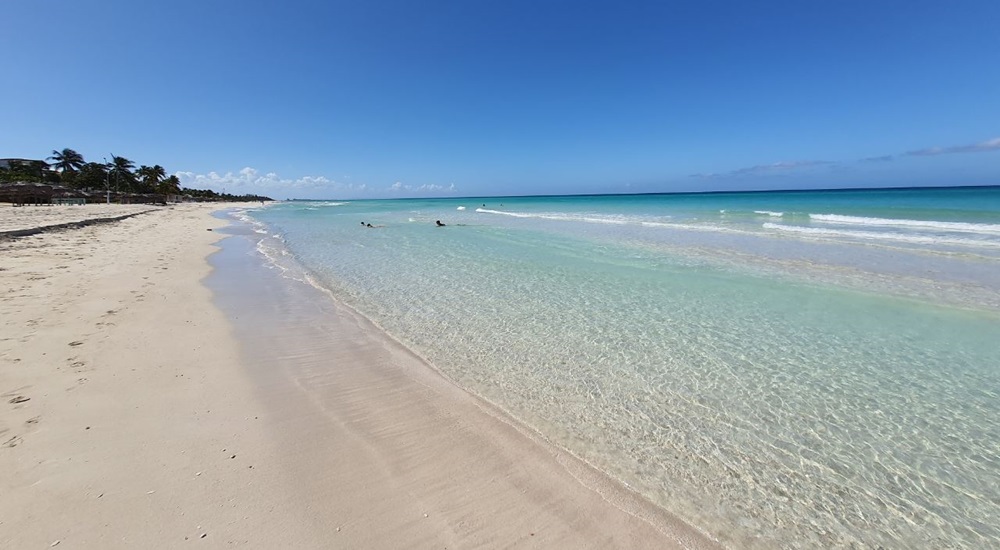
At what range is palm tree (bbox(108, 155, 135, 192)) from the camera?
71438 millimetres

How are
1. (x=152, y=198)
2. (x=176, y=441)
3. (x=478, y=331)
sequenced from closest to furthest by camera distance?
(x=176, y=441), (x=478, y=331), (x=152, y=198)

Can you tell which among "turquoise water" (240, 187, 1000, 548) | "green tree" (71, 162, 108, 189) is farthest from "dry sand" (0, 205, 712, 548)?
"green tree" (71, 162, 108, 189)

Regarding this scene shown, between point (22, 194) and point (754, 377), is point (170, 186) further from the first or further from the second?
point (754, 377)

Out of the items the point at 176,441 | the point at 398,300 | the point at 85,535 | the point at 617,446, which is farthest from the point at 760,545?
the point at 398,300

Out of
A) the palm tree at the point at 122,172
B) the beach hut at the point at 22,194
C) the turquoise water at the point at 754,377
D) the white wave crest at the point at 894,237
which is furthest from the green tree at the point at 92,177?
the white wave crest at the point at 894,237

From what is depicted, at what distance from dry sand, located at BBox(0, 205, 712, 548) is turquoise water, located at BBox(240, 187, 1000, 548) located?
0.45 m

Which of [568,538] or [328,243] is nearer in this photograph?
[568,538]

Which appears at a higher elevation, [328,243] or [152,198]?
[152,198]

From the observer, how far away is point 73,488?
279 cm

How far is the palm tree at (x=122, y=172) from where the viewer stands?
71.4 m

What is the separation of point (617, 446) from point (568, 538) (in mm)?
1221

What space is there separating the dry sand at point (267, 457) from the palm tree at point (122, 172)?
3633 inches

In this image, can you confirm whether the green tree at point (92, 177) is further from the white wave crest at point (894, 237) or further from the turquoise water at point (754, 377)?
the white wave crest at point (894, 237)

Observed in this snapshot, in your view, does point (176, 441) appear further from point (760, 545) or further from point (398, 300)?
point (398, 300)
